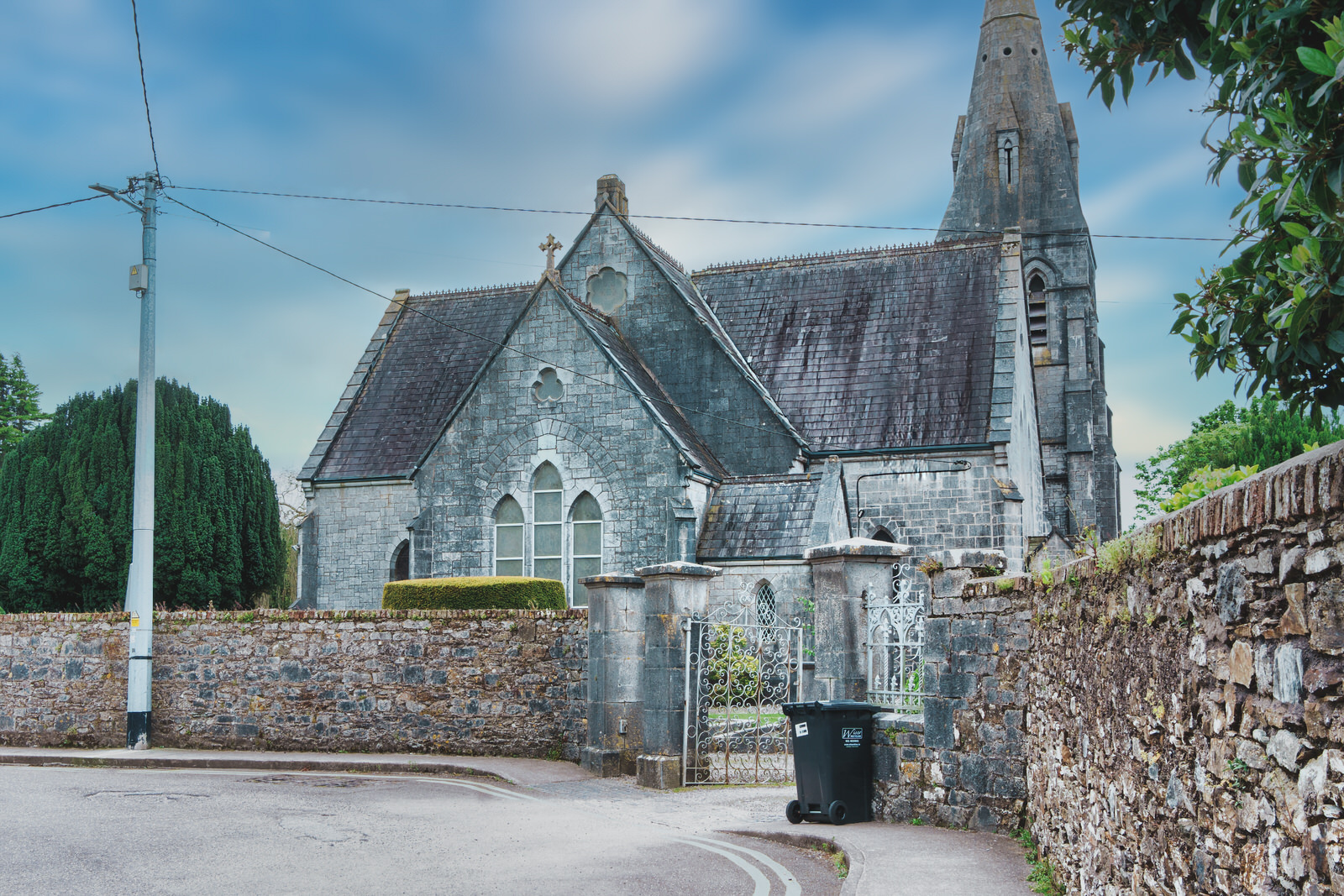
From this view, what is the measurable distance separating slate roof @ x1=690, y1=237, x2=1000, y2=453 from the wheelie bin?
13635mm

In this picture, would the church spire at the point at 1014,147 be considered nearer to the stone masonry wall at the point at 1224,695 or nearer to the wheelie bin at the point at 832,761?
the wheelie bin at the point at 832,761

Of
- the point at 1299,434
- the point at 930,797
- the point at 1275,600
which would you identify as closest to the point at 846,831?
the point at 930,797

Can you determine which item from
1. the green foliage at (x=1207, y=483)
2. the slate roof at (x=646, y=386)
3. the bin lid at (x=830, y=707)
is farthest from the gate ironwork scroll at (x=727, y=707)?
the slate roof at (x=646, y=386)

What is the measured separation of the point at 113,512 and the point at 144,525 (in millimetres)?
12493

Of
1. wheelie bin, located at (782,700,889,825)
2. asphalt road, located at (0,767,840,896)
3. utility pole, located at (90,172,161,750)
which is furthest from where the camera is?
utility pole, located at (90,172,161,750)

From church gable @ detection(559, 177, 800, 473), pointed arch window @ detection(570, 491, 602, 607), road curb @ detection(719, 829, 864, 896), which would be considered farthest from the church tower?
road curb @ detection(719, 829, 864, 896)

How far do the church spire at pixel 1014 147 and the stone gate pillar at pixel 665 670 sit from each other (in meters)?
23.9

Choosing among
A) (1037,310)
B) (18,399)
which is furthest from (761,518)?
(18,399)

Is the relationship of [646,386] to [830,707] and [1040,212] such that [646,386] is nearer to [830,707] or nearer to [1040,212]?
[830,707]

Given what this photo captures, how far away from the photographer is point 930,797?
33.7 feet

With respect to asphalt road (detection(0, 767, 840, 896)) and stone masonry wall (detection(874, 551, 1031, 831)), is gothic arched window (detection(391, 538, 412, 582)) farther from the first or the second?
stone masonry wall (detection(874, 551, 1031, 831))

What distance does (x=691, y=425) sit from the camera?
24891 millimetres

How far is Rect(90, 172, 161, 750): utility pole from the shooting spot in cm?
1680

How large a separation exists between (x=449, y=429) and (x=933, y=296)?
1124 centimetres
